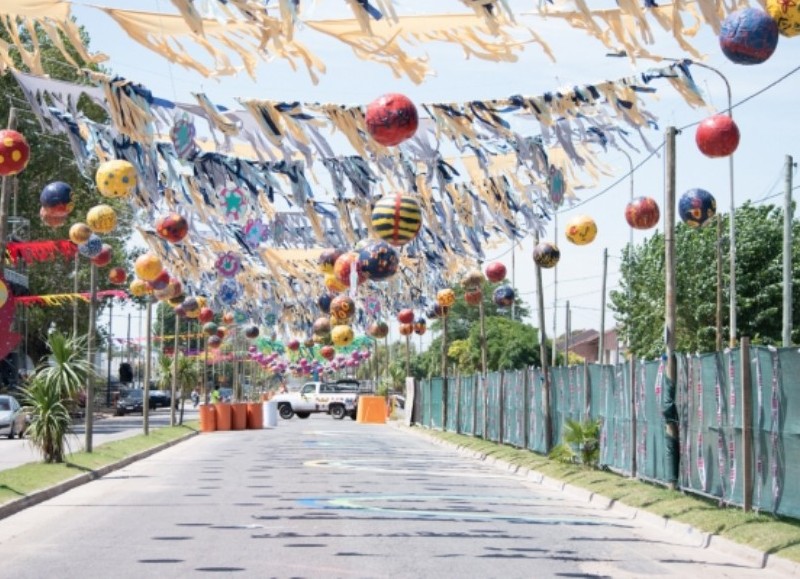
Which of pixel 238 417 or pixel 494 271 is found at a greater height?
pixel 494 271

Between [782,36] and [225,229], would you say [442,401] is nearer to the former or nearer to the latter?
[225,229]

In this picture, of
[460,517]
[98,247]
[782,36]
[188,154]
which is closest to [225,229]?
[98,247]

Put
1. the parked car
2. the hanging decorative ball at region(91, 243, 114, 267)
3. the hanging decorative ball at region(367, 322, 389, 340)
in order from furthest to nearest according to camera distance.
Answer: the hanging decorative ball at region(367, 322, 389, 340) → the parked car → the hanging decorative ball at region(91, 243, 114, 267)

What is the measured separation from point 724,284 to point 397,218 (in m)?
37.4

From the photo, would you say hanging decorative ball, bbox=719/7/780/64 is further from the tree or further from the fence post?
the tree

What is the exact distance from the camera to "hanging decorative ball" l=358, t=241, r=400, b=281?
739 inches

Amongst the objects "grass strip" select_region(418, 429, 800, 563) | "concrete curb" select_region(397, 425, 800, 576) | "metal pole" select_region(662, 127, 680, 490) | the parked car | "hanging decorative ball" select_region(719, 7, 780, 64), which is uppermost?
"hanging decorative ball" select_region(719, 7, 780, 64)

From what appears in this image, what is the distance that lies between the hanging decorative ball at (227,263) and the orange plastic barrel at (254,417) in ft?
71.3

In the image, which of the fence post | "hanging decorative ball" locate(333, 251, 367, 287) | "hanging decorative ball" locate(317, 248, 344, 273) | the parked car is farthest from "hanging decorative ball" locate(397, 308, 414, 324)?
the fence post

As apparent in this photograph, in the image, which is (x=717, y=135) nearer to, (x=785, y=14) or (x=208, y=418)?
(x=785, y=14)

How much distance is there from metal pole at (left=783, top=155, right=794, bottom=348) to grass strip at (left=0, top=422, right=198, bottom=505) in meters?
17.4

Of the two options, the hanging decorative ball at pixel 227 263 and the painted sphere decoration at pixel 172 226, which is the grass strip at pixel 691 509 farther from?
the hanging decorative ball at pixel 227 263

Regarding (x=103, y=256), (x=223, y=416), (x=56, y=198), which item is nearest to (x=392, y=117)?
(x=56, y=198)

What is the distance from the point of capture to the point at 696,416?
17.5 m
